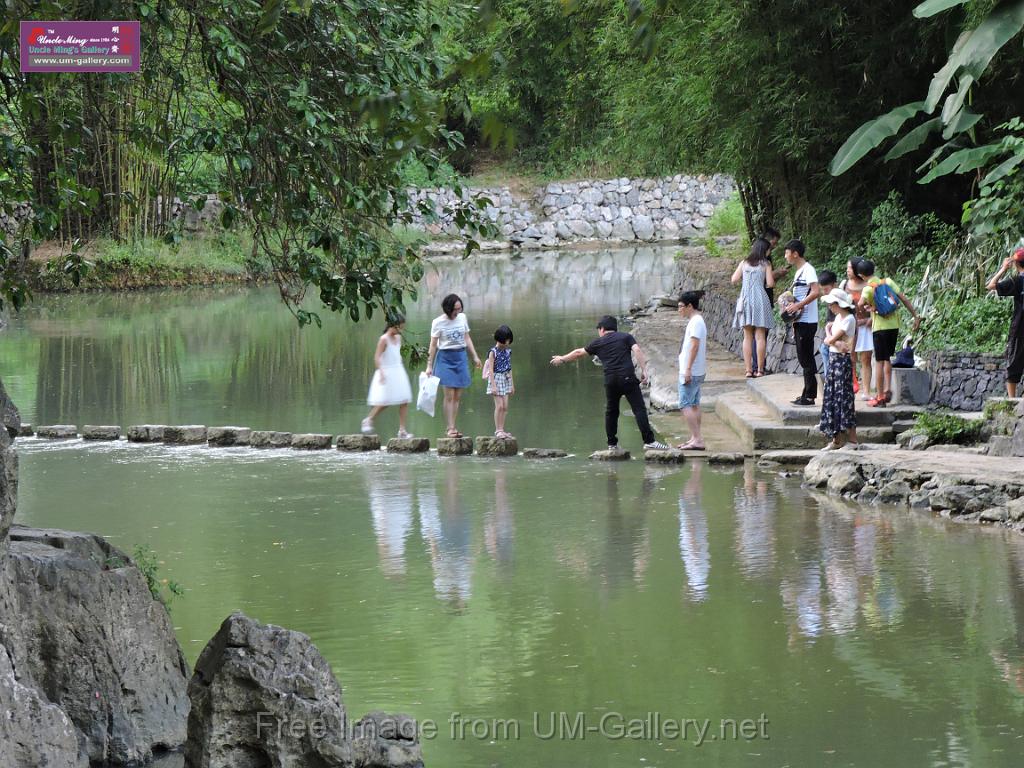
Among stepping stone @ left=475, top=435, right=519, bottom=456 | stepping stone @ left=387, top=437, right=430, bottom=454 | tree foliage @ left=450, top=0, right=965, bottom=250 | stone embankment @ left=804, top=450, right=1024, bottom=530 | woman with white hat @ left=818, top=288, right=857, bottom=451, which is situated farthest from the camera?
tree foliage @ left=450, top=0, right=965, bottom=250

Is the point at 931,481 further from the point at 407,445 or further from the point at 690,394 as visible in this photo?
the point at 407,445

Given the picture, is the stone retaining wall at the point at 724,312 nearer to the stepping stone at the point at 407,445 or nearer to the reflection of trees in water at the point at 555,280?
the reflection of trees in water at the point at 555,280

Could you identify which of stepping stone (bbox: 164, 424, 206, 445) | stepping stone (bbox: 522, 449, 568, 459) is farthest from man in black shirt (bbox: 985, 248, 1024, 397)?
stepping stone (bbox: 164, 424, 206, 445)

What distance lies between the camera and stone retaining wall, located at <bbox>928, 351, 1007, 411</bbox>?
1367cm

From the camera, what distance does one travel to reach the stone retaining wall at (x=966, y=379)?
1367cm

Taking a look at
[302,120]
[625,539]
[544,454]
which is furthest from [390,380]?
[302,120]

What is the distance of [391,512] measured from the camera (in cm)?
1088

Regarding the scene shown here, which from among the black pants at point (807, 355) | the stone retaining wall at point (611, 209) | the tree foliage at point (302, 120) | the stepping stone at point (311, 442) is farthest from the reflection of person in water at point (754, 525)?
the stone retaining wall at point (611, 209)

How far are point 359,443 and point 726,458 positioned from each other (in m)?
3.57

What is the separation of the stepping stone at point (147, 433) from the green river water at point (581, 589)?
0.28 metres

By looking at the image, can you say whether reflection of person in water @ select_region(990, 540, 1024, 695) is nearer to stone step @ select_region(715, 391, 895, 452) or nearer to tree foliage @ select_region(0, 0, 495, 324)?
tree foliage @ select_region(0, 0, 495, 324)

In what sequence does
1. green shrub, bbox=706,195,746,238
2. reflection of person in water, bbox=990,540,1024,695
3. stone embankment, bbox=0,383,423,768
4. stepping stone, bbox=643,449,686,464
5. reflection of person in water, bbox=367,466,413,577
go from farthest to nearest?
green shrub, bbox=706,195,746,238 < stepping stone, bbox=643,449,686,464 < reflection of person in water, bbox=367,466,413,577 < reflection of person in water, bbox=990,540,1024,695 < stone embankment, bbox=0,383,423,768

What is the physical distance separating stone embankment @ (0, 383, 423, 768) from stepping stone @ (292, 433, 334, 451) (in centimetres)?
759

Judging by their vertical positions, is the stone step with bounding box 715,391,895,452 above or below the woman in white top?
below
